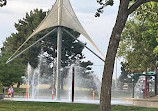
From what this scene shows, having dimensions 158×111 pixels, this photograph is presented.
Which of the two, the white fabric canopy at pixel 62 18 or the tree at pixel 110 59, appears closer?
the tree at pixel 110 59

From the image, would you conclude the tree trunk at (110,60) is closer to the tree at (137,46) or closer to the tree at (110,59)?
the tree at (110,59)

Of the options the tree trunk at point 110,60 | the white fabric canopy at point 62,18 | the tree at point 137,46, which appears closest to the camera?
the tree trunk at point 110,60

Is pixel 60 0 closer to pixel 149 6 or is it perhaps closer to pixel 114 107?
pixel 149 6

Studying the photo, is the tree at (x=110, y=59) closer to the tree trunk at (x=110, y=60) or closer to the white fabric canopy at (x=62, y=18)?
the tree trunk at (x=110, y=60)

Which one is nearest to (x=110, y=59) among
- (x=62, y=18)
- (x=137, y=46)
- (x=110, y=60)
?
(x=110, y=60)

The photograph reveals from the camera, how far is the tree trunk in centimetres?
1384

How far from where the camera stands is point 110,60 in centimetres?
1393

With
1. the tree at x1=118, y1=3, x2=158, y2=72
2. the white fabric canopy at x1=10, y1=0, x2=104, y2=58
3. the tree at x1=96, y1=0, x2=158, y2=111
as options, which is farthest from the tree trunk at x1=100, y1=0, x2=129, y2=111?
the tree at x1=118, y1=3, x2=158, y2=72

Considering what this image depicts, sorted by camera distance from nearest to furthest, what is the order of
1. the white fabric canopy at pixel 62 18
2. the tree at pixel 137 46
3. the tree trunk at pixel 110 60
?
the tree trunk at pixel 110 60 → the white fabric canopy at pixel 62 18 → the tree at pixel 137 46

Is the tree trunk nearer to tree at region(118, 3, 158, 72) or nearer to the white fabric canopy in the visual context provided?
the white fabric canopy

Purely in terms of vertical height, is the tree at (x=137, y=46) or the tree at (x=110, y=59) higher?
the tree at (x=137, y=46)

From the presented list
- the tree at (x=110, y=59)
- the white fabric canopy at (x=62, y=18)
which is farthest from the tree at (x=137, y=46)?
the tree at (x=110, y=59)

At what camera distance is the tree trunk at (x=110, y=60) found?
13.8 m

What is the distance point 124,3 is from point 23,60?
5243 cm
